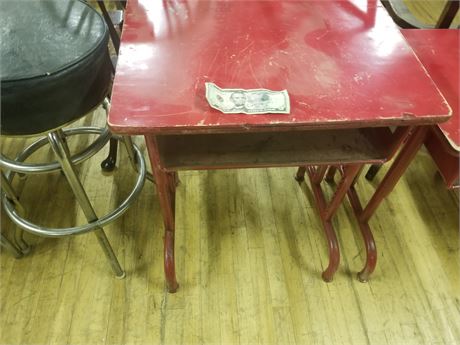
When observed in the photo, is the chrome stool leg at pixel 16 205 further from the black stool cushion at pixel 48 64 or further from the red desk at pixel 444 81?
the red desk at pixel 444 81

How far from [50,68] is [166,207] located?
1.62 feet

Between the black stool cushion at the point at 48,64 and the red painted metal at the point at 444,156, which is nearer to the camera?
the black stool cushion at the point at 48,64

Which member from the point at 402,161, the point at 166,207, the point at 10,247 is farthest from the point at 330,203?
the point at 10,247

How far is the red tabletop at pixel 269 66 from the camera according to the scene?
2.40ft

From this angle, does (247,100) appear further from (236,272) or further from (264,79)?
(236,272)

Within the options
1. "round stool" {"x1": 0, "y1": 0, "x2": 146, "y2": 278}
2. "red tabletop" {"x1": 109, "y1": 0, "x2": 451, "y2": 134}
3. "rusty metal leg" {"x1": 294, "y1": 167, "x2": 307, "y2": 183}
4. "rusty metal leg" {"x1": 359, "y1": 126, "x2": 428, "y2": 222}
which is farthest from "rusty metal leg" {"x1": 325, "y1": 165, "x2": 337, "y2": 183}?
"round stool" {"x1": 0, "y1": 0, "x2": 146, "y2": 278}

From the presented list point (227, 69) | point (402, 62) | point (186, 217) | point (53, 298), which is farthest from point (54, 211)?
point (402, 62)

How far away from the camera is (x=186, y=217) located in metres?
1.43

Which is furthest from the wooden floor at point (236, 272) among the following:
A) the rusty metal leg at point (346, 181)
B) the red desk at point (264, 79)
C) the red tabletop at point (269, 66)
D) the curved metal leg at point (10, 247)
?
the red tabletop at point (269, 66)

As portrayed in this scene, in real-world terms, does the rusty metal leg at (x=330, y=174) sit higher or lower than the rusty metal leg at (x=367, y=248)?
lower

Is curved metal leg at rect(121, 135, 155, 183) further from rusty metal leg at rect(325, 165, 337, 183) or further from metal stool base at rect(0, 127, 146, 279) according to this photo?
rusty metal leg at rect(325, 165, 337, 183)

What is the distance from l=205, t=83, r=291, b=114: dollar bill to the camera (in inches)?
29.0

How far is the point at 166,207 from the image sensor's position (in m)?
1.07

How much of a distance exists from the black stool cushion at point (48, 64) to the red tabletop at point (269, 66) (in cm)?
7
